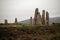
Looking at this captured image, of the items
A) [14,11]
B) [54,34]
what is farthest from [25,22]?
[54,34]

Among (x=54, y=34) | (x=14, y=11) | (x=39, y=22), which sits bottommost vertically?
(x=54, y=34)

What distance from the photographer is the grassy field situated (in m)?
3.88

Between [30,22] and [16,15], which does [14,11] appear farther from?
[30,22]

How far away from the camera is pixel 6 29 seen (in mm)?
3980

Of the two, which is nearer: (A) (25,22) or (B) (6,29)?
(B) (6,29)

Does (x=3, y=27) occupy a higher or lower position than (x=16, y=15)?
lower

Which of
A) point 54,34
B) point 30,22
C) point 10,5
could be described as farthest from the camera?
point 10,5

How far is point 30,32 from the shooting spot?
12.8ft

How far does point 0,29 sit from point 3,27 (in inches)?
3.0

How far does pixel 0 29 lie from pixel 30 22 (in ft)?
2.34

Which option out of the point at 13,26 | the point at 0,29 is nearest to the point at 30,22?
the point at 13,26

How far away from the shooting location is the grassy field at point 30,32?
12.7ft

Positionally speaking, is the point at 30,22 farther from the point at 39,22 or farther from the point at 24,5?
the point at 24,5

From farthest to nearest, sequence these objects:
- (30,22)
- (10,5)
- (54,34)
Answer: (10,5)
(30,22)
(54,34)
